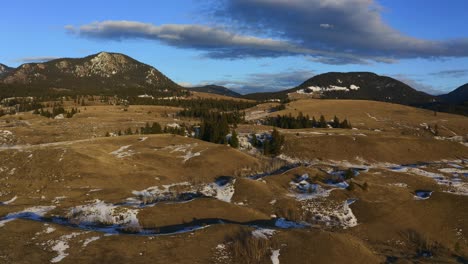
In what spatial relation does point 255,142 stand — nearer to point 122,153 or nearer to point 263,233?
point 122,153

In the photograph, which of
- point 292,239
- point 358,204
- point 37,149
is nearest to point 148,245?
point 292,239

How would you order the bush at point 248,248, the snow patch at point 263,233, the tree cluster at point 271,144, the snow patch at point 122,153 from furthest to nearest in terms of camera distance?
1. the tree cluster at point 271,144
2. the snow patch at point 122,153
3. the snow patch at point 263,233
4. the bush at point 248,248

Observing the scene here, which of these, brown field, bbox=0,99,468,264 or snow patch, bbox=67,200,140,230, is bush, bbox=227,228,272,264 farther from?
snow patch, bbox=67,200,140,230

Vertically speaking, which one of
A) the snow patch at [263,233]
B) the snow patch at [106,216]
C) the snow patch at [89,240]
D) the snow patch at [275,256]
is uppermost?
the snow patch at [263,233]

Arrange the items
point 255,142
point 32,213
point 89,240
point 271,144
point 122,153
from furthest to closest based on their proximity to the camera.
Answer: point 255,142, point 271,144, point 122,153, point 32,213, point 89,240

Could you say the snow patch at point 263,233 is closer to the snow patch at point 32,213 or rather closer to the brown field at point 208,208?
the brown field at point 208,208

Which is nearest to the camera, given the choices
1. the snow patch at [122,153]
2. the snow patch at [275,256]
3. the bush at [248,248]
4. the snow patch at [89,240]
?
the bush at [248,248]

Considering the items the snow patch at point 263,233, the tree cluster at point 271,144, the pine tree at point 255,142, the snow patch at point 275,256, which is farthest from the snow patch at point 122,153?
the snow patch at point 275,256

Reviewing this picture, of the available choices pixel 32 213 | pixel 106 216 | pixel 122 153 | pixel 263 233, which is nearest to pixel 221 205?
pixel 263 233

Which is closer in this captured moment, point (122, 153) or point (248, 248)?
point (248, 248)

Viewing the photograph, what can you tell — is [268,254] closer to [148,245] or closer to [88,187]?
[148,245]

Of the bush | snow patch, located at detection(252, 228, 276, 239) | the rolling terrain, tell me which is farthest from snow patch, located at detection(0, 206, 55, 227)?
snow patch, located at detection(252, 228, 276, 239)
